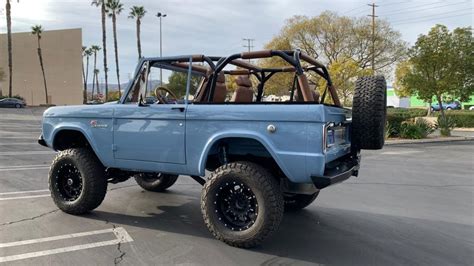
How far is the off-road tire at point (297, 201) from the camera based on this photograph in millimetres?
6167

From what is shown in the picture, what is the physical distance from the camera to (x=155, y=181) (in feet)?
24.3

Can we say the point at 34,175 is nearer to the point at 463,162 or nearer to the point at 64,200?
the point at 64,200

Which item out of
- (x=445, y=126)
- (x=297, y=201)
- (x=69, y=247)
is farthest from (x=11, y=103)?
(x=69, y=247)

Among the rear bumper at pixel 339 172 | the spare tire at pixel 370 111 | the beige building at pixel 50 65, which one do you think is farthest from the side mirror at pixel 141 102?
Answer: the beige building at pixel 50 65

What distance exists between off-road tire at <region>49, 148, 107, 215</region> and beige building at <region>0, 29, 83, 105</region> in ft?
256

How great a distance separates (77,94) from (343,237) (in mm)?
81684

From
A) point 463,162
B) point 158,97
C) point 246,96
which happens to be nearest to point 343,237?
point 246,96

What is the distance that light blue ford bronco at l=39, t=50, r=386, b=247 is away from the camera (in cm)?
449

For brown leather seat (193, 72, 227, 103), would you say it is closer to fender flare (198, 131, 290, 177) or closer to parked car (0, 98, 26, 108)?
fender flare (198, 131, 290, 177)

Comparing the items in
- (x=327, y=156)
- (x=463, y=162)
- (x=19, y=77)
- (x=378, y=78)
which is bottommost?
(x=463, y=162)

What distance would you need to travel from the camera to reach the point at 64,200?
595cm

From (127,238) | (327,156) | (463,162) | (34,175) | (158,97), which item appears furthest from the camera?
(463,162)

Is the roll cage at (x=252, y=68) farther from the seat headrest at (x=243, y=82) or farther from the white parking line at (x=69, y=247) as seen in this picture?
the white parking line at (x=69, y=247)

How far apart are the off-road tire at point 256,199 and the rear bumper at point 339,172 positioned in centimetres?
47
